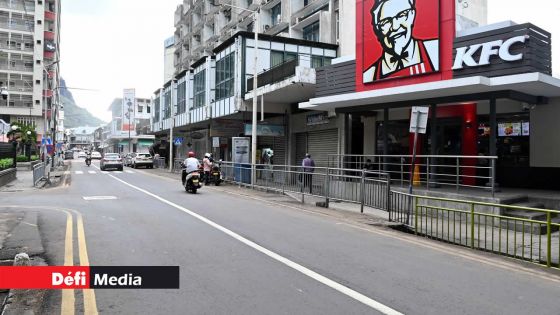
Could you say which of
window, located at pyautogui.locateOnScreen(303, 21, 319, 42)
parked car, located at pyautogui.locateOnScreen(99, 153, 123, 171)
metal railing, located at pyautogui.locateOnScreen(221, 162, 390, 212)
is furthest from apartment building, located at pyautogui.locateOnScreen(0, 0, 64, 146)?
metal railing, located at pyautogui.locateOnScreen(221, 162, 390, 212)

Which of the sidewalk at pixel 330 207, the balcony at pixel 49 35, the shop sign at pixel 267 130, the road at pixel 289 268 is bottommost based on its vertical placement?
the sidewalk at pixel 330 207

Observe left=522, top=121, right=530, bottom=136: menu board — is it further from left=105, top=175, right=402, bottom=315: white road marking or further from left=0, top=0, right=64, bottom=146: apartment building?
left=0, top=0, right=64, bottom=146: apartment building

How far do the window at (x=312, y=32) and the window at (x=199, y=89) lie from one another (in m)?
8.18

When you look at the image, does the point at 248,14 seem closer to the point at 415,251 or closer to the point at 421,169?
the point at 421,169

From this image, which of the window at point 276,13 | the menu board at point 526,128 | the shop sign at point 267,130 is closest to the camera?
the menu board at point 526,128

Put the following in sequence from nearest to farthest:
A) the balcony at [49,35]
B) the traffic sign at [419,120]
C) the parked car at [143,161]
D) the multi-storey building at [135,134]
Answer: the traffic sign at [419,120]
the parked car at [143,161]
the balcony at [49,35]
the multi-storey building at [135,134]

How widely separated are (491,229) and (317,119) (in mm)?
14580

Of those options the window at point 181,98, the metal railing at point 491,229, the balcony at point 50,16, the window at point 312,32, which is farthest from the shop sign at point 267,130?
the balcony at point 50,16

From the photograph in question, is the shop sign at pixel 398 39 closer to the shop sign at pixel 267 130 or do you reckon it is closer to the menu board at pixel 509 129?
the menu board at pixel 509 129

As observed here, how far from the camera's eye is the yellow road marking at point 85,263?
491 cm

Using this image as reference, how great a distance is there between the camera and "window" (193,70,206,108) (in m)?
34.1

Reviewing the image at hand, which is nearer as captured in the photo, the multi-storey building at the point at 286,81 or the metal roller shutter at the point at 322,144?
the multi-storey building at the point at 286,81

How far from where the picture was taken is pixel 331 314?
481 cm

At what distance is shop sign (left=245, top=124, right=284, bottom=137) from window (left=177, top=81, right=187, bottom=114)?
16.1 m
